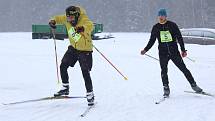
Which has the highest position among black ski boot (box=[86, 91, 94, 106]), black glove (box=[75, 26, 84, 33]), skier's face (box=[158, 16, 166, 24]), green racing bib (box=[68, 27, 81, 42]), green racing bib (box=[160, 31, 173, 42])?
skier's face (box=[158, 16, 166, 24])

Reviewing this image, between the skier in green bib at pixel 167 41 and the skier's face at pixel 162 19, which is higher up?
the skier's face at pixel 162 19

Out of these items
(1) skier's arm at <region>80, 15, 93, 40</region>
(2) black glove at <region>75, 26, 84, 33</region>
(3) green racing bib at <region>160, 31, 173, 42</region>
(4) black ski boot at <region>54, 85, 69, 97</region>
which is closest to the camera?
(2) black glove at <region>75, 26, 84, 33</region>

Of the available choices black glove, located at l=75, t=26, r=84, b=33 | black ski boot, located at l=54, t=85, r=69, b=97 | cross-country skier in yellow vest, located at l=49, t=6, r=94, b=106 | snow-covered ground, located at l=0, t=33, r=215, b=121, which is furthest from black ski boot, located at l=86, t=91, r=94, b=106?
black glove, located at l=75, t=26, r=84, b=33

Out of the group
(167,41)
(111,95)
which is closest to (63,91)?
(111,95)

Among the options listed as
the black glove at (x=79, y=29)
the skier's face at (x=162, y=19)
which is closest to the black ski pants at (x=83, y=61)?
the black glove at (x=79, y=29)

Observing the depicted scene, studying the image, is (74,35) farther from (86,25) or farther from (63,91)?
(63,91)

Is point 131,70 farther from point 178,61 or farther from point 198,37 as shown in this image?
point 198,37

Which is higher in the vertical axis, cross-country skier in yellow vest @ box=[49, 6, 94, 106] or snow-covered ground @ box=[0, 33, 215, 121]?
cross-country skier in yellow vest @ box=[49, 6, 94, 106]

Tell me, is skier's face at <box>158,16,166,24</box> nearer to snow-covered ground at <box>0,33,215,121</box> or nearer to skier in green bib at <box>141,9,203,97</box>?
skier in green bib at <box>141,9,203,97</box>

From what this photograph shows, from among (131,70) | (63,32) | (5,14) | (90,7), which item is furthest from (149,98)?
(5,14)

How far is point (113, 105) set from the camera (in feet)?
31.1

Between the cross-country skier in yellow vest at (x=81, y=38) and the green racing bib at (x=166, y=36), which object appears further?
the green racing bib at (x=166, y=36)

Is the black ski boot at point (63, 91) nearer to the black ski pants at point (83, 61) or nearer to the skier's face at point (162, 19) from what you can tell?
the black ski pants at point (83, 61)

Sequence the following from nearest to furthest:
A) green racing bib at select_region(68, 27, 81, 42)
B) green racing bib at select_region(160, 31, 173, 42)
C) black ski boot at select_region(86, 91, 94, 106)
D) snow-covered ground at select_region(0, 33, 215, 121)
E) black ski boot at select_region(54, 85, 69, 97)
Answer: snow-covered ground at select_region(0, 33, 215, 121), green racing bib at select_region(68, 27, 81, 42), black ski boot at select_region(86, 91, 94, 106), black ski boot at select_region(54, 85, 69, 97), green racing bib at select_region(160, 31, 173, 42)
